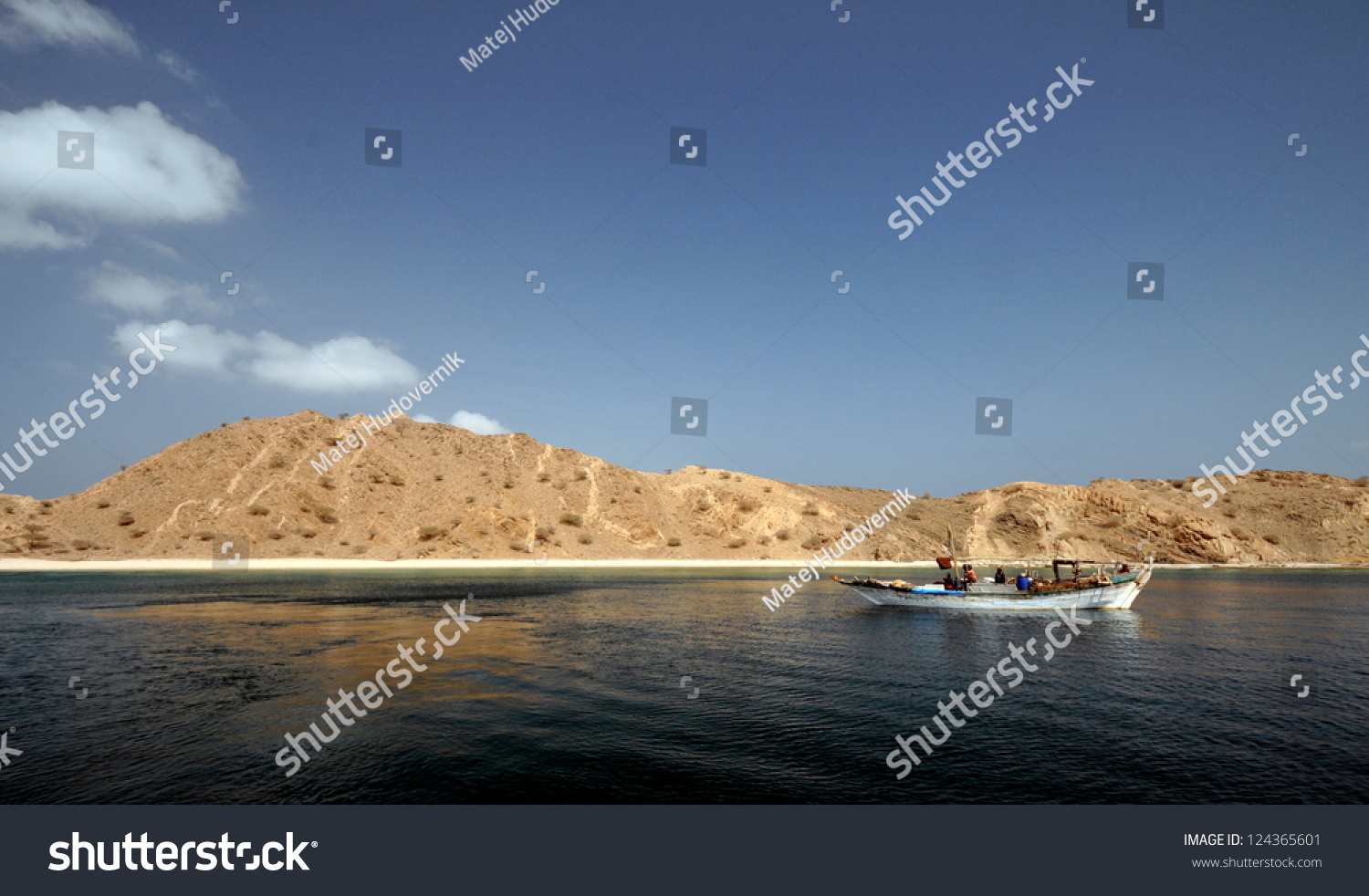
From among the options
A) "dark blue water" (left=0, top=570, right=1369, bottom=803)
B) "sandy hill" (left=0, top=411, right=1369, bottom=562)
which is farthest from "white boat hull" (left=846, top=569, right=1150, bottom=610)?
"sandy hill" (left=0, top=411, right=1369, bottom=562)

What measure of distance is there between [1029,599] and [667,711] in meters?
42.5

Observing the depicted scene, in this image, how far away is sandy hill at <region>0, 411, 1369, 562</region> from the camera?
99.5 metres

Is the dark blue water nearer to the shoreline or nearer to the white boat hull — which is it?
the white boat hull

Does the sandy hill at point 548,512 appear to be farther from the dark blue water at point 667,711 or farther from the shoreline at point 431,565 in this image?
the dark blue water at point 667,711

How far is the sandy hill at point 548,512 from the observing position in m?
99.5

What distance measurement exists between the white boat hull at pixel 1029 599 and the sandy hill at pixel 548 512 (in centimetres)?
7110

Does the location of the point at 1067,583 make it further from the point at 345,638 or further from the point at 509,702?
the point at 345,638

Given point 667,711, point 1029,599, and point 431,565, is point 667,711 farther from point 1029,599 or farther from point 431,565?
point 431,565

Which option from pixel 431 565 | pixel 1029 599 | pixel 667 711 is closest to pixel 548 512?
pixel 431 565

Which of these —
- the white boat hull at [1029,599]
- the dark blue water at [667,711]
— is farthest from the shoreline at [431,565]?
the white boat hull at [1029,599]

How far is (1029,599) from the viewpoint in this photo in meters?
51.0
